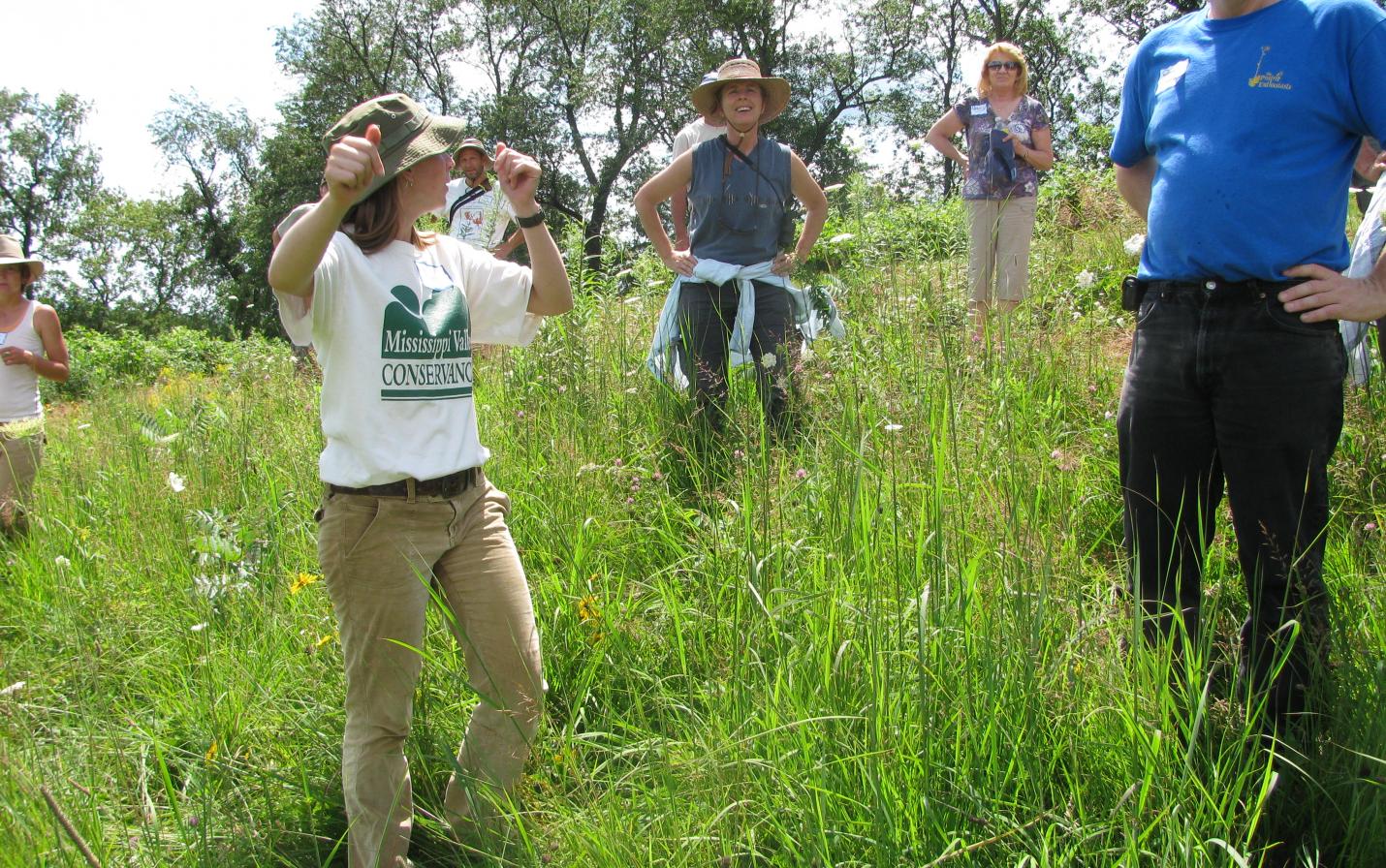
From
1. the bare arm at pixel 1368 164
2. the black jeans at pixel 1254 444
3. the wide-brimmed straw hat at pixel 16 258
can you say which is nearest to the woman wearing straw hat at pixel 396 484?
the black jeans at pixel 1254 444

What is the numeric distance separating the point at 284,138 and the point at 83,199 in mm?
20439

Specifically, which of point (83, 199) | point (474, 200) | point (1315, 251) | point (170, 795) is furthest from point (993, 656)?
point (83, 199)

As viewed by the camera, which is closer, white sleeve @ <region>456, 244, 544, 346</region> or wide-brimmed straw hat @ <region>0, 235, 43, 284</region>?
white sleeve @ <region>456, 244, 544, 346</region>

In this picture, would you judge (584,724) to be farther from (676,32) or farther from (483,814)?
(676,32)

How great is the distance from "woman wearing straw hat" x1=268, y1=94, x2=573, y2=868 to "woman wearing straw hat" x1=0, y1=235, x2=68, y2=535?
3.51 metres

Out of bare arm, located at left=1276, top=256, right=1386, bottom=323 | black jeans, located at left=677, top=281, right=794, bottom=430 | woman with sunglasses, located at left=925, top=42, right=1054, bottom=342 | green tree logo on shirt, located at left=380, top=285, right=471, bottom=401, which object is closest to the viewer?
bare arm, located at left=1276, top=256, right=1386, bottom=323

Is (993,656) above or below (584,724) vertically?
above

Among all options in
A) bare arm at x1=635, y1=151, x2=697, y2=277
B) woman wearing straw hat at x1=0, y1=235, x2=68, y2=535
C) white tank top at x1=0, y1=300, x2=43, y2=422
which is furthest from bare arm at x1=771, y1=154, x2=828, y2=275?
white tank top at x1=0, y1=300, x2=43, y2=422

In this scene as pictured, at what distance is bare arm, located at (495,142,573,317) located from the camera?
2414 mm

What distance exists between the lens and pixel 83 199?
149ft

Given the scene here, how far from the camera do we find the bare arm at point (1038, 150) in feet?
15.9

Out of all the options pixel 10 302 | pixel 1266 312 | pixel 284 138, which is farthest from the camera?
pixel 284 138

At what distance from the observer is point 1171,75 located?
7.04 ft

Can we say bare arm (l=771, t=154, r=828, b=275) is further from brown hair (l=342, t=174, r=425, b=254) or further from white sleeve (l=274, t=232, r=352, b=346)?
white sleeve (l=274, t=232, r=352, b=346)
